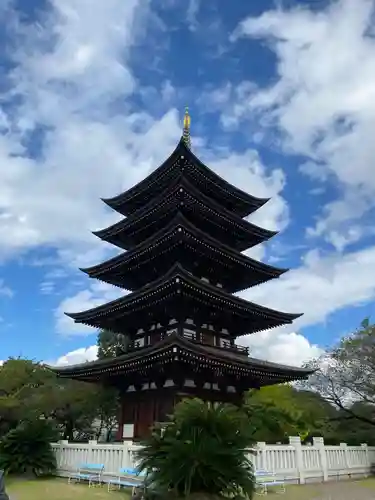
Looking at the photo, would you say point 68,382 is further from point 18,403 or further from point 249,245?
point 249,245

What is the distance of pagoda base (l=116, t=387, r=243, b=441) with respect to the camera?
57.7ft

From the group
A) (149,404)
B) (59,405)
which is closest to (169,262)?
(149,404)

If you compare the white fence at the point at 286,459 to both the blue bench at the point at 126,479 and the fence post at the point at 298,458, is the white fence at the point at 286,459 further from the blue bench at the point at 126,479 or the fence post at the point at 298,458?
the blue bench at the point at 126,479

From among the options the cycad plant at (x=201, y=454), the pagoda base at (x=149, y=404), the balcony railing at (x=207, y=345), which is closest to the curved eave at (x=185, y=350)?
the balcony railing at (x=207, y=345)

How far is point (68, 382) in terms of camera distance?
28938mm

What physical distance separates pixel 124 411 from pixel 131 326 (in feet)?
13.0

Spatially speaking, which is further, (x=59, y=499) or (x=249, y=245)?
(x=249, y=245)

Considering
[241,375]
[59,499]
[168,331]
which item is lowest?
[59,499]

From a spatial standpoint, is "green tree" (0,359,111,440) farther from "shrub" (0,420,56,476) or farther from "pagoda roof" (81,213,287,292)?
"pagoda roof" (81,213,287,292)

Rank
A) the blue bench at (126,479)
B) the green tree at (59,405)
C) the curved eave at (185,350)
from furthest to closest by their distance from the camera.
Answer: the green tree at (59,405)
the curved eave at (185,350)
the blue bench at (126,479)

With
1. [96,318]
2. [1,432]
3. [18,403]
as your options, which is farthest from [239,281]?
[1,432]

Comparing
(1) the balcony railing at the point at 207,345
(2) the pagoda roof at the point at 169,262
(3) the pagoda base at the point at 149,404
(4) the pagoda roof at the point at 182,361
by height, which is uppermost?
(2) the pagoda roof at the point at 169,262

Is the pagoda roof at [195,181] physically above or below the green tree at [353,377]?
above

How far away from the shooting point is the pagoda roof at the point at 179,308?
17.8m
